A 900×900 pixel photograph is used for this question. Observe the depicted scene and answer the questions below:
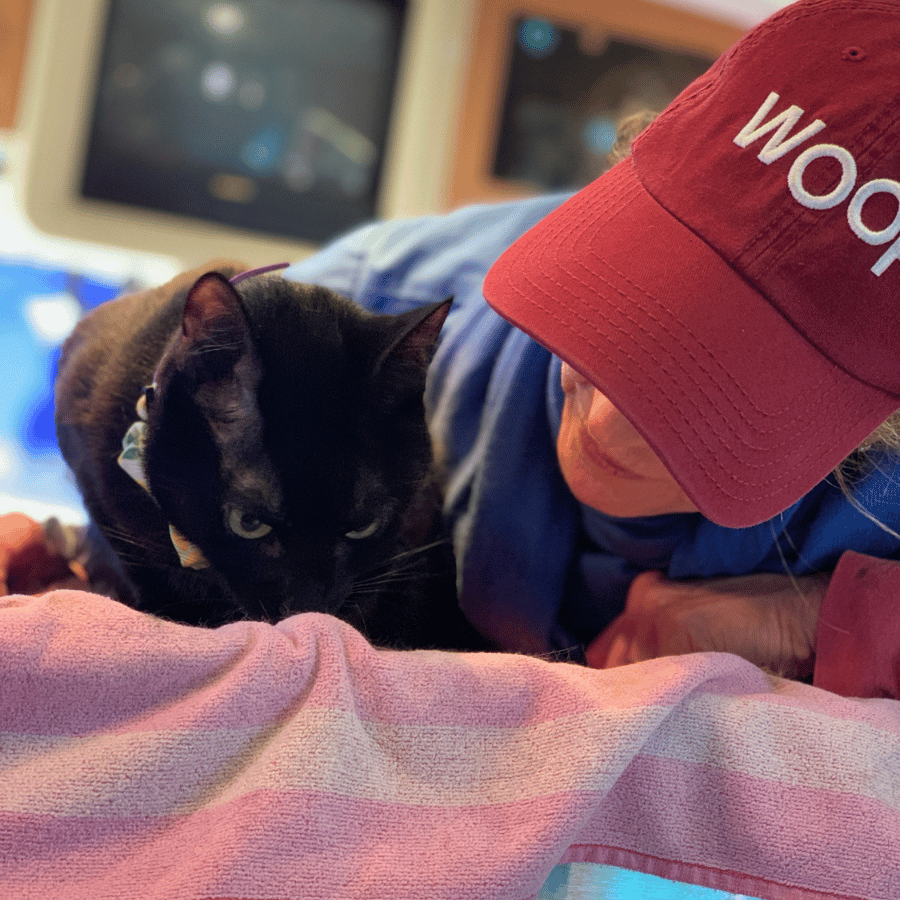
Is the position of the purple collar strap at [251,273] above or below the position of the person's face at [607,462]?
above

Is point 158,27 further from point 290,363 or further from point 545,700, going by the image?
point 545,700

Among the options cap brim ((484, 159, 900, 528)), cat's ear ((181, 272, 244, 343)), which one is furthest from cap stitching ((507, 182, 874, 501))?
cat's ear ((181, 272, 244, 343))

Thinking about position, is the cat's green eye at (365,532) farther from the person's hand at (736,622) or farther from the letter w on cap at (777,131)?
the letter w on cap at (777,131)

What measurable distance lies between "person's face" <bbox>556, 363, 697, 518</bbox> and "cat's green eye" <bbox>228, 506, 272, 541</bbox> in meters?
0.27

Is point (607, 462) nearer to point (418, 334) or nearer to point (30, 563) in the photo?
point (418, 334)

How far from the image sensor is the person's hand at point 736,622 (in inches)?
30.1

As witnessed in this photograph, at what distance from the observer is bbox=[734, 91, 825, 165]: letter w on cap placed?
0.59 metres

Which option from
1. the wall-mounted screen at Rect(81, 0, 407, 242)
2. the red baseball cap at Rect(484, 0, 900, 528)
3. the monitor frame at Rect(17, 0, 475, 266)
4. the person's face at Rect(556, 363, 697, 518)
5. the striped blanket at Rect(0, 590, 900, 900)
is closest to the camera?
the striped blanket at Rect(0, 590, 900, 900)

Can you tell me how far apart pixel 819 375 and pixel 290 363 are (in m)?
0.40

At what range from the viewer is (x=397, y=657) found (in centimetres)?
57

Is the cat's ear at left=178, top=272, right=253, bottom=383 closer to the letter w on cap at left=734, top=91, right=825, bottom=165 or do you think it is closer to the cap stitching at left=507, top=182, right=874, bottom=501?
the cap stitching at left=507, top=182, right=874, bottom=501

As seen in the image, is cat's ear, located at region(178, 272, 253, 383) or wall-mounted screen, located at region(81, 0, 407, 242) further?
wall-mounted screen, located at region(81, 0, 407, 242)

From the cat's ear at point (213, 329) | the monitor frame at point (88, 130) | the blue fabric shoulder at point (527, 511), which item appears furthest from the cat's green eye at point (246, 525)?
the monitor frame at point (88, 130)

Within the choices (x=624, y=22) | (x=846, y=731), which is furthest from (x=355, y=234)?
(x=624, y=22)
